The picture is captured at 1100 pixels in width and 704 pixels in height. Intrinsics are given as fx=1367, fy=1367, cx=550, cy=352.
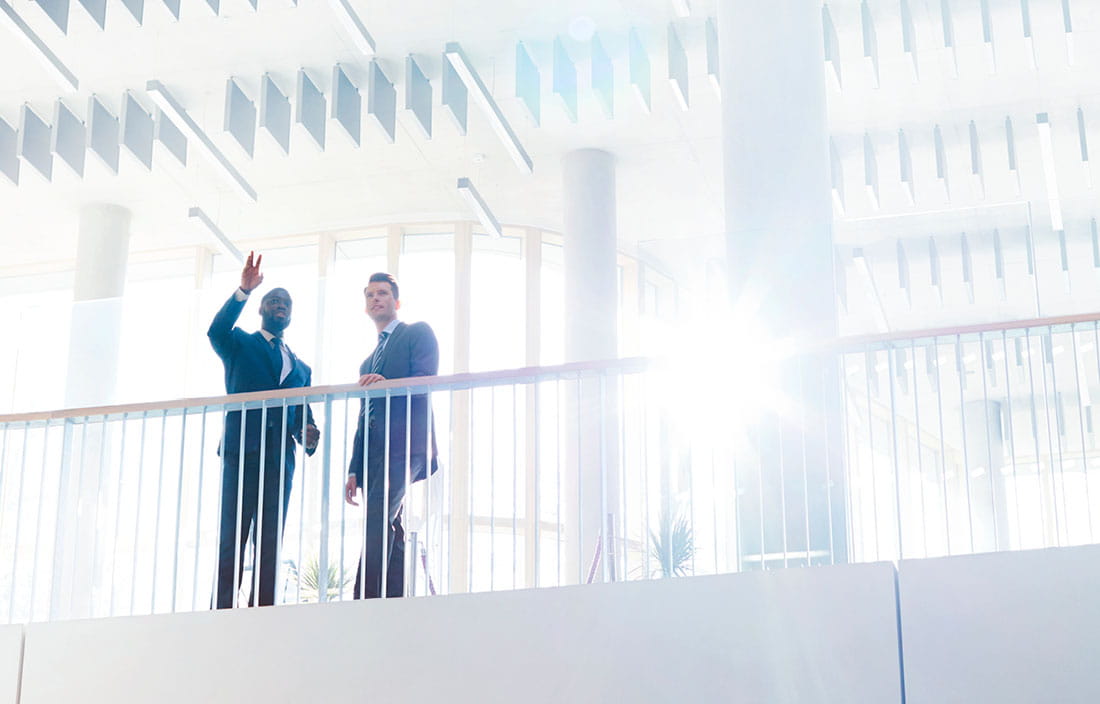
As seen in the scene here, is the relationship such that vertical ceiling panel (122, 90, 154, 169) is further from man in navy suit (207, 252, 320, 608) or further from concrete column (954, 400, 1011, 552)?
concrete column (954, 400, 1011, 552)

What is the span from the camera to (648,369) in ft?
15.4

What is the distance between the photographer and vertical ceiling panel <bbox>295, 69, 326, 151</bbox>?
8078 mm

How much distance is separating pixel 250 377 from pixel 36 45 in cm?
261

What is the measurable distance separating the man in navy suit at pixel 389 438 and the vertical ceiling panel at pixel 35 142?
4.35 metres

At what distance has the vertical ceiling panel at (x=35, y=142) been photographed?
8398 mm

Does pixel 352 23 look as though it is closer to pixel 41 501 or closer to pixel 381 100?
pixel 381 100

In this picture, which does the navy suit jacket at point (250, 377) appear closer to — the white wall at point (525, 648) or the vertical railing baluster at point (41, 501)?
the white wall at point (525, 648)

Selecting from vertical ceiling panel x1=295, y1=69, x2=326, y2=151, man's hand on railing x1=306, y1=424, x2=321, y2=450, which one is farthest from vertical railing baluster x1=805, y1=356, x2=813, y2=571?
vertical ceiling panel x1=295, y1=69, x2=326, y2=151

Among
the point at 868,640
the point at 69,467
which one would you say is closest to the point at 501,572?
the point at 69,467

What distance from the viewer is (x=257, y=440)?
193 inches

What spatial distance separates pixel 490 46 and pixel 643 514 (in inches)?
163

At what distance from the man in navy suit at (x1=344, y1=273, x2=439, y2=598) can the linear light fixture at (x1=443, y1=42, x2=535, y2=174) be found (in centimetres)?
258

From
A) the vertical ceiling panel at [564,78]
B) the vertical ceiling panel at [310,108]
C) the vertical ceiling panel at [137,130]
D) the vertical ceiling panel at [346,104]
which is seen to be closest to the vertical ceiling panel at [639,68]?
the vertical ceiling panel at [564,78]

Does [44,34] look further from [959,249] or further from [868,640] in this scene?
[868,640]
